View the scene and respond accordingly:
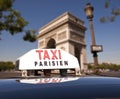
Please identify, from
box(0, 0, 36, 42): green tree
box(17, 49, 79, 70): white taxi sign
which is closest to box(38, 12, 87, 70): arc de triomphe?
box(0, 0, 36, 42): green tree

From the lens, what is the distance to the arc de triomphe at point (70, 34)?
4841 cm

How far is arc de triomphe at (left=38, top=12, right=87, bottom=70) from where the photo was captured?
48.4 metres

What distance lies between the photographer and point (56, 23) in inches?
2130

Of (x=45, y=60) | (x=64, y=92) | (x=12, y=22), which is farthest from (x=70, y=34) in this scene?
(x=64, y=92)

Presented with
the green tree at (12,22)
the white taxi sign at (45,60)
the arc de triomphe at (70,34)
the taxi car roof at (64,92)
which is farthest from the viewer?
the arc de triomphe at (70,34)

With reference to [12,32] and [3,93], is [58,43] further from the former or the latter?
[3,93]

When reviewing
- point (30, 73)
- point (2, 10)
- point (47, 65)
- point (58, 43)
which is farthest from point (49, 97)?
point (58, 43)

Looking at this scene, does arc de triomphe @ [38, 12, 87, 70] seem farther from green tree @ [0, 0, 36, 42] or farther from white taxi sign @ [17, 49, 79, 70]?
white taxi sign @ [17, 49, 79, 70]

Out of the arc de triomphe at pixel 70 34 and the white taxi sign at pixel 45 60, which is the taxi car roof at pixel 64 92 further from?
the arc de triomphe at pixel 70 34

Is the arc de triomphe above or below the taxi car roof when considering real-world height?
above

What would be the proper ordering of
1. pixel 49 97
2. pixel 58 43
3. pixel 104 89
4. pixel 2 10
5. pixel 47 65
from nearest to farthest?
pixel 49 97
pixel 104 89
pixel 47 65
pixel 2 10
pixel 58 43

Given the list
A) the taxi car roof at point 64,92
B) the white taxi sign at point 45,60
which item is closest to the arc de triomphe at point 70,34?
the white taxi sign at point 45,60

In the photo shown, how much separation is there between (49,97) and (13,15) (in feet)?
52.5

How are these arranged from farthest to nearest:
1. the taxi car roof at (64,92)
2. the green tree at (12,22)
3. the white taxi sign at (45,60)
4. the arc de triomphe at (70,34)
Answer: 1. the arc de triomphe at (70,34)
2. the green tree at (12,22)
3. the white taxi sign at (45,60)
4. the taxi car roof at (64,92)
